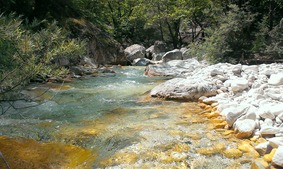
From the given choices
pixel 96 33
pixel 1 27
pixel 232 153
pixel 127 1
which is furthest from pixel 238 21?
pixel 127 1

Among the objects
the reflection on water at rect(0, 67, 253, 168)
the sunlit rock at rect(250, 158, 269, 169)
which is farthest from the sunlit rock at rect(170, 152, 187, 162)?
the sunlit rock at rect(250, 158, 269, 169)

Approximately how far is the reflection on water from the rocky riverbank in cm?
33

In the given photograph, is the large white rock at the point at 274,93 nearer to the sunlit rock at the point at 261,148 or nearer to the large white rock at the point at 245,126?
the large white rock at the point at 245,126

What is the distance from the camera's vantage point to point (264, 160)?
12.1 ft

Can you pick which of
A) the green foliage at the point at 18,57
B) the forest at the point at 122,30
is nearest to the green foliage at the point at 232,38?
the forest at the point at 122,30

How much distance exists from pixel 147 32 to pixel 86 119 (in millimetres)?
26259

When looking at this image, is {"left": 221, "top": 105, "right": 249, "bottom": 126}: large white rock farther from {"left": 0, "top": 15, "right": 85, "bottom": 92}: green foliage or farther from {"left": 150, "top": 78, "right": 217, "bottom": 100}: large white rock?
{"left": 0, "top": 15, "right": 85, "bottom": 92}: green foliage

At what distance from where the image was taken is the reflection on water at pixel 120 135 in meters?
3.83

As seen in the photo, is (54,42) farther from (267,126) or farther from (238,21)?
(238,21)

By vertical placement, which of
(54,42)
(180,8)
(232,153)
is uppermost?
(180,8)

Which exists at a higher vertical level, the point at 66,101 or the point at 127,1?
the point at 127,1

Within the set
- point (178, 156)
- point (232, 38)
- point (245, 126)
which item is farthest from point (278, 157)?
point (232, 38)

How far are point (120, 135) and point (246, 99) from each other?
10.6 ft

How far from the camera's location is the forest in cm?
325
